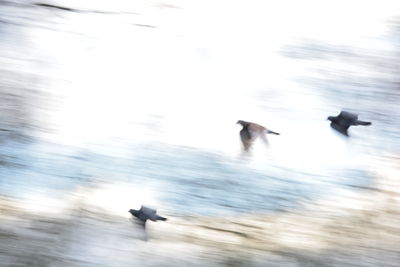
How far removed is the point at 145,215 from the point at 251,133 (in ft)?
2.05

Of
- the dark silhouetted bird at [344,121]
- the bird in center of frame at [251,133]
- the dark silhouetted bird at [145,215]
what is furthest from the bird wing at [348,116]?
the dark silhouetted bird at [145,215]

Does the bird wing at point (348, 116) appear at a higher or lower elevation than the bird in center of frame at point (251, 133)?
higher

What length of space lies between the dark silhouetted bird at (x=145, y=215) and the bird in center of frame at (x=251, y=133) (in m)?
0.51

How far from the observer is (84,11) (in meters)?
3.51

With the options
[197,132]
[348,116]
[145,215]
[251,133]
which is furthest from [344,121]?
[145,215]

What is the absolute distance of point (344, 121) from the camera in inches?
103

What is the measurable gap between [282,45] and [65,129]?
114 cm

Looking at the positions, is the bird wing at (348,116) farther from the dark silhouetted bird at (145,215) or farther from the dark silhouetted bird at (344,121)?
the dark silhouetted bird at (145,215)

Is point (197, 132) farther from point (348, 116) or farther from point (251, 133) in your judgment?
point (348, 116)

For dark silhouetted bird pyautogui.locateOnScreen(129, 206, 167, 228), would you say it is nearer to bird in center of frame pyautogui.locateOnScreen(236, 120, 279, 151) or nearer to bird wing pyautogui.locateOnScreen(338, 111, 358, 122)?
bird in center of frame pyautogui.locateOnScreen(236, 120, 279, 151)

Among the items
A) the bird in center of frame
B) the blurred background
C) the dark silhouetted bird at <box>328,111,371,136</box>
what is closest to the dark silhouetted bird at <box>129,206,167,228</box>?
the blurred background

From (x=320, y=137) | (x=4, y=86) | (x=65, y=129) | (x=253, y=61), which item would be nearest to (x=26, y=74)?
(x=4, y=86)

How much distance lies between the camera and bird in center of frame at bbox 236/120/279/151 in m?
2.52

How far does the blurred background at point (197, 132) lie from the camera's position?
6.63 ft
